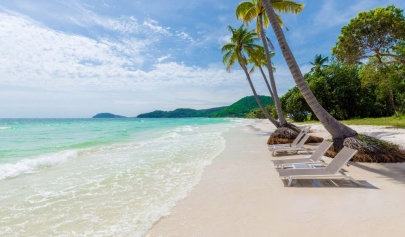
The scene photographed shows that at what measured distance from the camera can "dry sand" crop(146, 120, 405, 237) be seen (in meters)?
3.49

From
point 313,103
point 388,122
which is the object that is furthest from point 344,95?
point 313,103

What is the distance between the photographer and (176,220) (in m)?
4.02

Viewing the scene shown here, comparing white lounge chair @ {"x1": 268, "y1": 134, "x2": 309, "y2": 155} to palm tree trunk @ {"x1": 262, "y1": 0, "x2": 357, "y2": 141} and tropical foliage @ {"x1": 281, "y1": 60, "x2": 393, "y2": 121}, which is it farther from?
tropical foliage @ {"x1": 281, "y1": 60, "x2": 393, "y2": 121}

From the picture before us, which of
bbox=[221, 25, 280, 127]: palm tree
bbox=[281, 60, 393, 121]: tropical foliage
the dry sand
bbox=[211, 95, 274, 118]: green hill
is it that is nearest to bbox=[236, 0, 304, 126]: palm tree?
bbox=[221, 25, 280, 127]: palm tree

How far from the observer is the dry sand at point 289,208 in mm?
3490

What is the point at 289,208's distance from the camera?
424 centimetres

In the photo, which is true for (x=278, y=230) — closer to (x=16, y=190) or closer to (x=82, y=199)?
(x=82, y=199)

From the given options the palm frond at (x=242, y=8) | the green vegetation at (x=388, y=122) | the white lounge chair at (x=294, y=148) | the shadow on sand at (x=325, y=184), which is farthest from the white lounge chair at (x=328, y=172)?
the green vegetation at (x=388, y=122)

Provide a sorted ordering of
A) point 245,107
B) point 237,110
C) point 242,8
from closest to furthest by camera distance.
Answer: point 242,8, point 245,107, point 237,110

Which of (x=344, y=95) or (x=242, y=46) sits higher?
(x=242, y=46)

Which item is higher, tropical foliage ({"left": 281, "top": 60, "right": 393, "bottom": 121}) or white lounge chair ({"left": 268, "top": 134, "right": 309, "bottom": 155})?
tropical foliage ({"left": 281, "top": 60, "right": 393, "bottom": 121})

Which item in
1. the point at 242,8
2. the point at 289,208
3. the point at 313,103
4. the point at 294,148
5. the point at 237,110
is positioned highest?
the point at 242,8

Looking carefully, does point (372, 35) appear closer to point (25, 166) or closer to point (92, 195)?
point (92, 195)

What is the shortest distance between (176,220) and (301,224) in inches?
81.8
